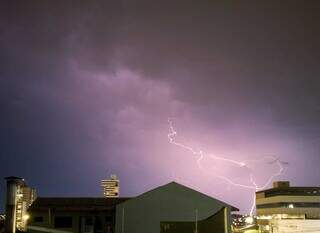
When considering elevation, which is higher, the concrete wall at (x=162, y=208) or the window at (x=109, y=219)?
the concrete wall at (x=162, y=208)

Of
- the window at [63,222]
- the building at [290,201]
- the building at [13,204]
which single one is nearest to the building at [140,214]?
the window at [63,222]

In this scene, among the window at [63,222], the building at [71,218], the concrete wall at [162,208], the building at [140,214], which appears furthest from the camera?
the window at [63,222]

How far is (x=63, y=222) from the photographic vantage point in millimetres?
53812

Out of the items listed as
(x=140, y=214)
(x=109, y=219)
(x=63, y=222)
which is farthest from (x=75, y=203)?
(x=140, y=214)

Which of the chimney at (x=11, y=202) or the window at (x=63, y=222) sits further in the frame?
the window at (x=63, y=222)

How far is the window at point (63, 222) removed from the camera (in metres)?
53.6

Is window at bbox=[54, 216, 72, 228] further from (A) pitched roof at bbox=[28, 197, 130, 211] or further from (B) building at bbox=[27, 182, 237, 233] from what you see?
(A) pitched roof at bbox=[28, 197, 130, 211]

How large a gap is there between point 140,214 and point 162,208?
8.42ft

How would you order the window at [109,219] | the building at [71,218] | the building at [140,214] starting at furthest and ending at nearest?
the window at [109,219] → the building at [71,218] → the building at [140,214]

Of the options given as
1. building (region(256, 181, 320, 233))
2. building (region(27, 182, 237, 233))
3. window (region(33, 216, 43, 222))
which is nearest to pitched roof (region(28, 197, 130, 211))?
building (region(27, 182, 237, 233))

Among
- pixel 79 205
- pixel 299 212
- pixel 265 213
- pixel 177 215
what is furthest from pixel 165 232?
pixel 265 213

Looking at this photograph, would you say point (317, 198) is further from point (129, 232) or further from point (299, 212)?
point (129, 232)

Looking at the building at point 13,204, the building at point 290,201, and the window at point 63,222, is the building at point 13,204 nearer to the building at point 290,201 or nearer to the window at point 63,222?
the window at point 63,222

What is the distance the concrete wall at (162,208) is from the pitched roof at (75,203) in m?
3.93
